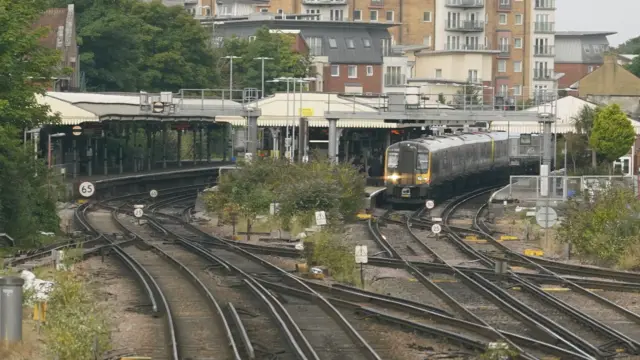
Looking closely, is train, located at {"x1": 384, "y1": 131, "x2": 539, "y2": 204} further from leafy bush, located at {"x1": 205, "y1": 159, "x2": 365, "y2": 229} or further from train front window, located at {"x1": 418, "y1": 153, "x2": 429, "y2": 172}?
leafy bush, located at {"x1": 205, "y1": 159, "x2": 365, "y2": 229}

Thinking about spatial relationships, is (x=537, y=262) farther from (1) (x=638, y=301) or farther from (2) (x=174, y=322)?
(2) (x=174, y=322)

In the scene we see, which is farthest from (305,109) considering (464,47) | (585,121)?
(464,47)

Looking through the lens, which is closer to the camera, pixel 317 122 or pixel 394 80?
pixel 317 122

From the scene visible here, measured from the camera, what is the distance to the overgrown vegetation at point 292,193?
4125 cm

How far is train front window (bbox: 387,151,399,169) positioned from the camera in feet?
176

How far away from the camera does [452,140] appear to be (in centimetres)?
5784

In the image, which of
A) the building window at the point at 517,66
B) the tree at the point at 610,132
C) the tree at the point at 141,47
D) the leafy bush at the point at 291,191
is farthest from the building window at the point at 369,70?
the leafy bush at the point at 291,191

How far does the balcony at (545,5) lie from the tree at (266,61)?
163 feet

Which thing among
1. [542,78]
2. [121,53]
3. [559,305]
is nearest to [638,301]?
[559,305]

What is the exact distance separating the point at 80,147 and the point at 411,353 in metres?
48.5

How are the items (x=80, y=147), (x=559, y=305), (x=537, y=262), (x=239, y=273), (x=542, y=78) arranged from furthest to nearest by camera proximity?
(x=542, y=78), (x=80, y=147), (x=537, y=262), (x=239, y=273), (x=559, y=305)

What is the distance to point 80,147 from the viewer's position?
67.0 m

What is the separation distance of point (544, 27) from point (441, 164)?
94827 mm

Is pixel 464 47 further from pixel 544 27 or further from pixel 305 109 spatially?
pixel 305 109
